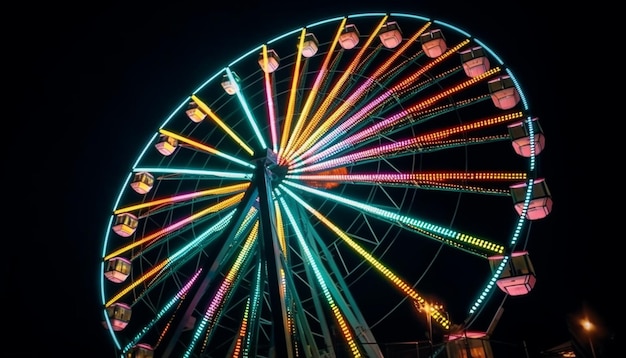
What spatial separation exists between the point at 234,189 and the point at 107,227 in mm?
3850

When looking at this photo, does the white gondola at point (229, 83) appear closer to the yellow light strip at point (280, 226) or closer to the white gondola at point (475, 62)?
the yellow light strip at point (280, 226)

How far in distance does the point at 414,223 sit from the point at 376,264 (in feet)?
4.10

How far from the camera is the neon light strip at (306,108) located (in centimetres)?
1303

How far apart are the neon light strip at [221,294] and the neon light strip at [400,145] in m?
2.05

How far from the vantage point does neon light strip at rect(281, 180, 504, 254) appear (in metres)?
10.4

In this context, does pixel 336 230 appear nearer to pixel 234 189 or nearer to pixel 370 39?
pixel 234 189

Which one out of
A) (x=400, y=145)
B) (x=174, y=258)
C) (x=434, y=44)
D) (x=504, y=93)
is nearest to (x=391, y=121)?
(x=400, y=145)

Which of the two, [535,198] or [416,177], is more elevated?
[416,177]

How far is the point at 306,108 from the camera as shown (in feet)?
44.1

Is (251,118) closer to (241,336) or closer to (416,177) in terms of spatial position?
(416,177)

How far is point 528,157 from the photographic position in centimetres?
1211

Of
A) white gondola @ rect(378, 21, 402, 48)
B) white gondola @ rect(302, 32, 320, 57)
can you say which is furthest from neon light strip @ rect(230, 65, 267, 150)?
white gondola @ rect(378, 21, 402, 48)

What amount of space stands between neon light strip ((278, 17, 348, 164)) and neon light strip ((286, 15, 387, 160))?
157mm

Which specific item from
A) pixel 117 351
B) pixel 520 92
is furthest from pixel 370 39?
pixel 117 351
